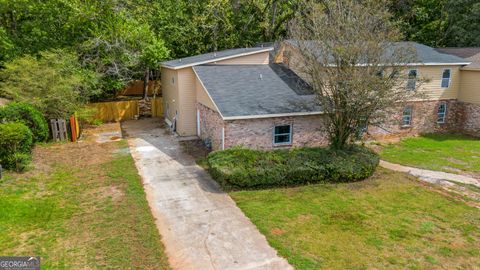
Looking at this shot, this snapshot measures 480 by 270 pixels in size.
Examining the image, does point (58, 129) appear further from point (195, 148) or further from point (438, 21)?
point (438, 21)

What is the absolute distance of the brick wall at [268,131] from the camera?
627 inches

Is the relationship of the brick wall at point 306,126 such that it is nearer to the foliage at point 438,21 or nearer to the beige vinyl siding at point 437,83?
the beige vinyl siding at point 437,83

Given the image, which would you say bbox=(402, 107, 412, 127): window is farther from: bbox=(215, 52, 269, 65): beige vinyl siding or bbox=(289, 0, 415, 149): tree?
bbox=(215, 52, 269, 65): beige vinyl siding

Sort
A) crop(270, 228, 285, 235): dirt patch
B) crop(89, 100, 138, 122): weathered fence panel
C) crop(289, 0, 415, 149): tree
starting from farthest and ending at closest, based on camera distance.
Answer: crop(89, 100, 138, 122): weathered fence panel < crop(289, 0, 415, 149): tree < crop(270, 228, 285, 235): dirt patch

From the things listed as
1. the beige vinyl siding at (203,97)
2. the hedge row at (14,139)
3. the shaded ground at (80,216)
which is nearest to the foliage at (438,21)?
the beige vinyl siding at (203,97)

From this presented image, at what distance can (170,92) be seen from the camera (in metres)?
23.9

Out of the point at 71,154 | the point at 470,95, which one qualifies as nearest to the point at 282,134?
the point at 71,154

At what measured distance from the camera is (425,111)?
73.9 feet

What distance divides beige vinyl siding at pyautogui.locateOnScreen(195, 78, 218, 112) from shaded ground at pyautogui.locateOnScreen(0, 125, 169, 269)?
16.0ft

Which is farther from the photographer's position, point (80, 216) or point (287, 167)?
point (287, 167)

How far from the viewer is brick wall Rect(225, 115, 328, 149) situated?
627 inches

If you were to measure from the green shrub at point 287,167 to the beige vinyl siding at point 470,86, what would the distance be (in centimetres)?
1269

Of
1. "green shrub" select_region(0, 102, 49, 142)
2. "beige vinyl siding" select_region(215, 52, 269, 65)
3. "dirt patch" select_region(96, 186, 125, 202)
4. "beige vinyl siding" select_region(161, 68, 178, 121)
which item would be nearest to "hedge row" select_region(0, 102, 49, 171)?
"green shrub" select_region(0, 102, 49, 142)

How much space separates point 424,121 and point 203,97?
49.0 ft
